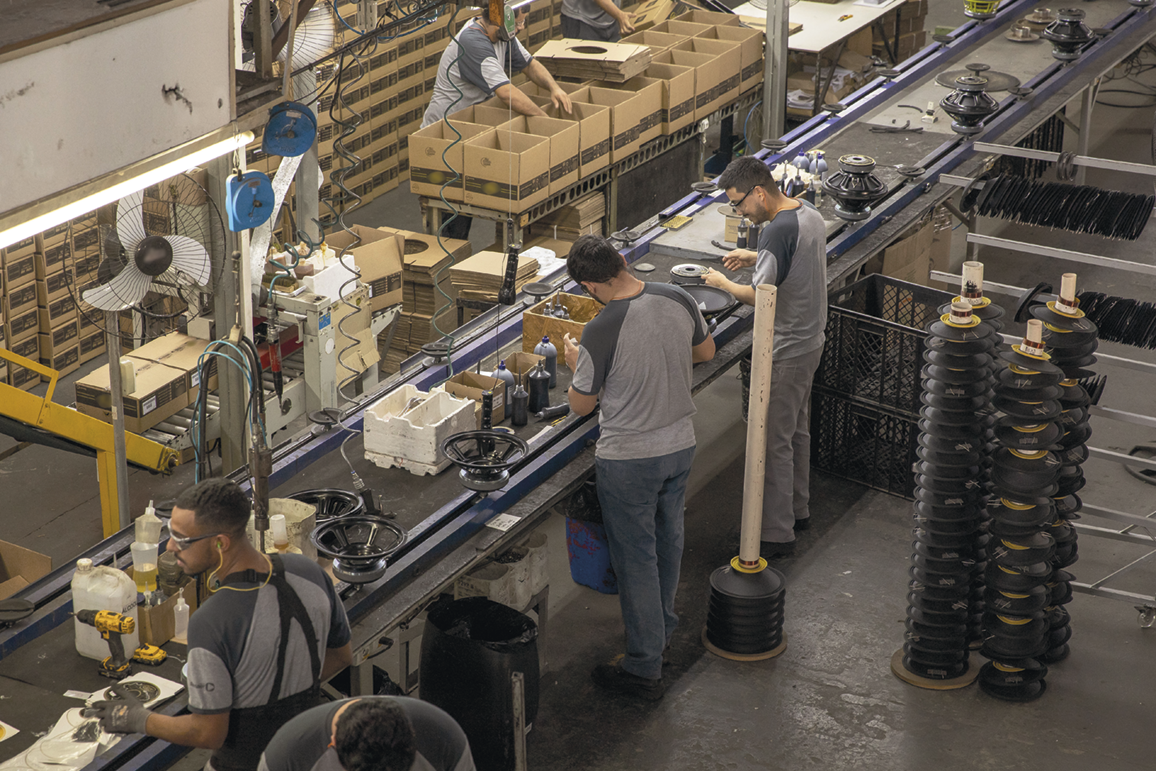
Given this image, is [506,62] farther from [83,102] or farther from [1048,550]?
[83,102]

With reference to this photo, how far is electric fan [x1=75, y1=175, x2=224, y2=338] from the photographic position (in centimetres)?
471

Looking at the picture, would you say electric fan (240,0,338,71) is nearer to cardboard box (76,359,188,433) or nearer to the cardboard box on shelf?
cardboard box (76,359,188,433)

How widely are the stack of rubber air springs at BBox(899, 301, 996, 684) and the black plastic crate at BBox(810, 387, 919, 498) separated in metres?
1.32

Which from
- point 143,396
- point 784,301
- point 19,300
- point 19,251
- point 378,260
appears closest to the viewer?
point 784,301

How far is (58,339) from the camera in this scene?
8.16 meters

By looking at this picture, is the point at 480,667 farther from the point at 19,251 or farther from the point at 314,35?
the point at 19,251

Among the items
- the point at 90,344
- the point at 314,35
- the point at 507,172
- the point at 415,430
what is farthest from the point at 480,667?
the point at 90,344

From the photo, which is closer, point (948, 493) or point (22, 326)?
point (948, 493)

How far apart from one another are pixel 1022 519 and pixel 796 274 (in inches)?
54.4

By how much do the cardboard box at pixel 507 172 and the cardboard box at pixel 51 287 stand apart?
2420mm

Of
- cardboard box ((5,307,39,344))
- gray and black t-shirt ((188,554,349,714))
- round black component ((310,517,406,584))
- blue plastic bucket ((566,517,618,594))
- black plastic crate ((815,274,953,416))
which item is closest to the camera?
gray and black t-shirt ((188,554,349,714))

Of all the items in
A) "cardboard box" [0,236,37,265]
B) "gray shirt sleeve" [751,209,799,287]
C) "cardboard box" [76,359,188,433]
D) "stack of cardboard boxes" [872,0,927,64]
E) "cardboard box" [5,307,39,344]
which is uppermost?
"gray shirt sleeve" [751,209,799,287]

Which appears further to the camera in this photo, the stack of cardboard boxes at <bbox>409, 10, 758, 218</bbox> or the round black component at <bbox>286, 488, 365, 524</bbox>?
the stack of cardboard boxes at <bbox>409, 10, 758, 218</bbox>

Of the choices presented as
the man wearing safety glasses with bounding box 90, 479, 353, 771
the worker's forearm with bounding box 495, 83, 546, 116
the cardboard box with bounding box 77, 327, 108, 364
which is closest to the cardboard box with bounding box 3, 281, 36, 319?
the cardboard box with bounding box 77, 327, 108, 364
